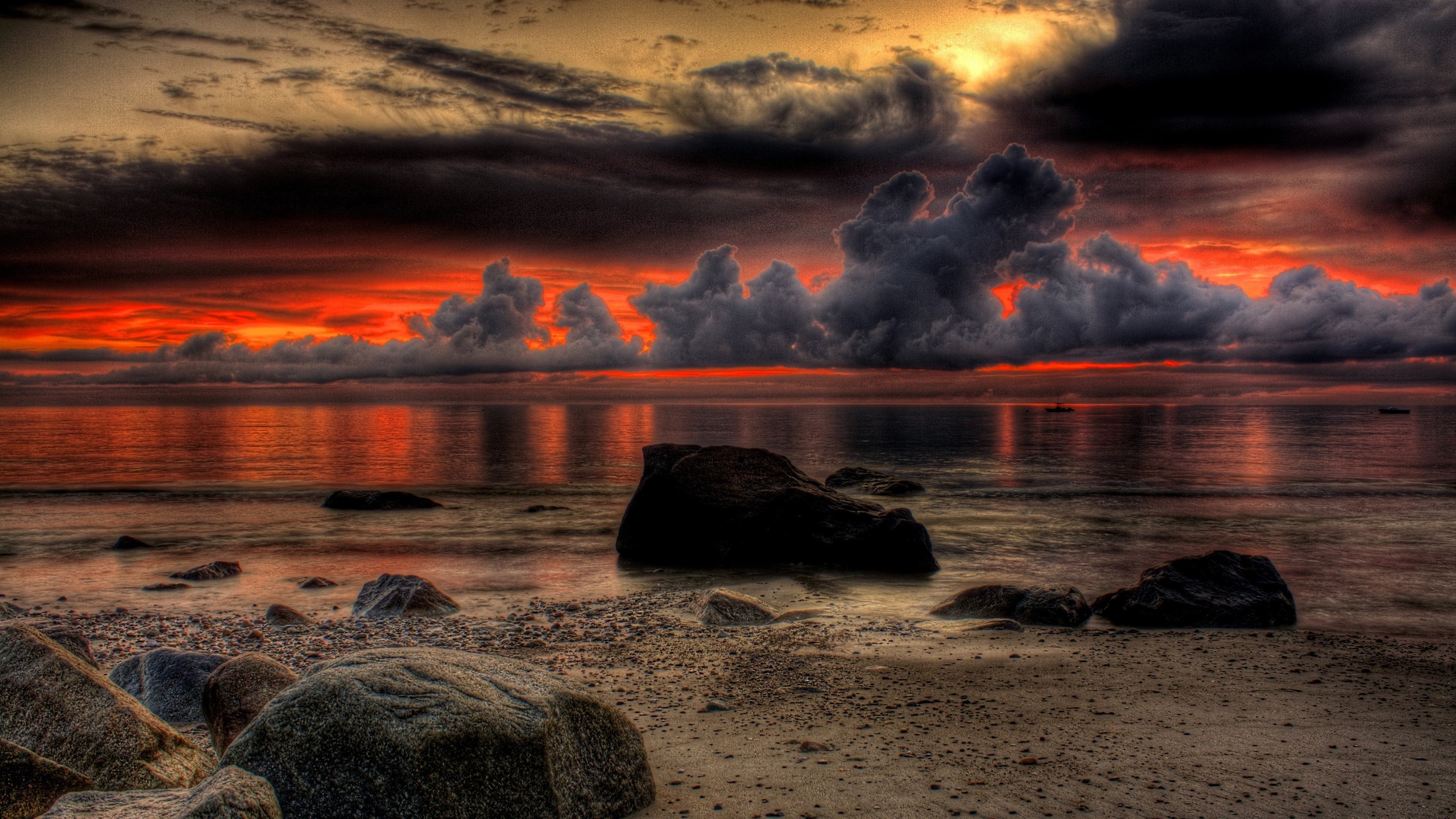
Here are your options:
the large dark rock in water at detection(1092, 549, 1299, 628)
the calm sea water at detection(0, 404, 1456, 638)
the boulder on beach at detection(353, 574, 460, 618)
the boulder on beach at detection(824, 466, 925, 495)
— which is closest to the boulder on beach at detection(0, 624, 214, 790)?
the boulder on beach at detection(353, 574, 460, 618)

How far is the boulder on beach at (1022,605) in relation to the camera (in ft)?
37.9

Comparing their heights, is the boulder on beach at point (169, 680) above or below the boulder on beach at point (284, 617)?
above

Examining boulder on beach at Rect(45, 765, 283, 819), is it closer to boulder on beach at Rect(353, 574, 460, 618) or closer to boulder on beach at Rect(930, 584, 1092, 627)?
boulder on beach at Rect(353, 574, 460, 618)

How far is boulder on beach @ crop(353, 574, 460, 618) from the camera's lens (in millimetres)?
12477

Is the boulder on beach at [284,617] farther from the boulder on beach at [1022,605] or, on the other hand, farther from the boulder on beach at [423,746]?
the boulder on beach at [1022,605]

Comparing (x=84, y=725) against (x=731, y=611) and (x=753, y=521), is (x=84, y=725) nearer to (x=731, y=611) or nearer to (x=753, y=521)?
(x=731, y=611)

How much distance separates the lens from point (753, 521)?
1738cm

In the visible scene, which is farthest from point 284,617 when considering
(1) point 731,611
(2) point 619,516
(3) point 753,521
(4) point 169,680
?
(2) point 619,516

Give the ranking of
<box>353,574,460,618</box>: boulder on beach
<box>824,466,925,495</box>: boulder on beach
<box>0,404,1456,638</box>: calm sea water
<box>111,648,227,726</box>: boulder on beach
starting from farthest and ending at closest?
<box>824,466,925,495</box>: boulder on beach, <box>0,404,1456,638</box>: calm sea water, <box>353,574,460,618</box>: boulder on beach, <box>111,648,227,726</box>: boulder on beach

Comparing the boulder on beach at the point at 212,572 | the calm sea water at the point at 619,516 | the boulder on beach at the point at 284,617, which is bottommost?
the calm sea water at the point at 619,516

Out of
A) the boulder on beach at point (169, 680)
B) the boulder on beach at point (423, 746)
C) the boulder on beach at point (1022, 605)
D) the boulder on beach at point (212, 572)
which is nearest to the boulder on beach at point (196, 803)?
the boulder on beach at point (423, 746)

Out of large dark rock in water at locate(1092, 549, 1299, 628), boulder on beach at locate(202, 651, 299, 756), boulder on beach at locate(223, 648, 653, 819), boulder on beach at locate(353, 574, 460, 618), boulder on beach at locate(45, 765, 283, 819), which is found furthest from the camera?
boulder on beach at locate(353, 574, 460, 618)

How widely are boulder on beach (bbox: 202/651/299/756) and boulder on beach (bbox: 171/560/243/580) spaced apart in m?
11.1

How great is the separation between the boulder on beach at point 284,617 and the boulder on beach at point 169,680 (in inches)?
141
